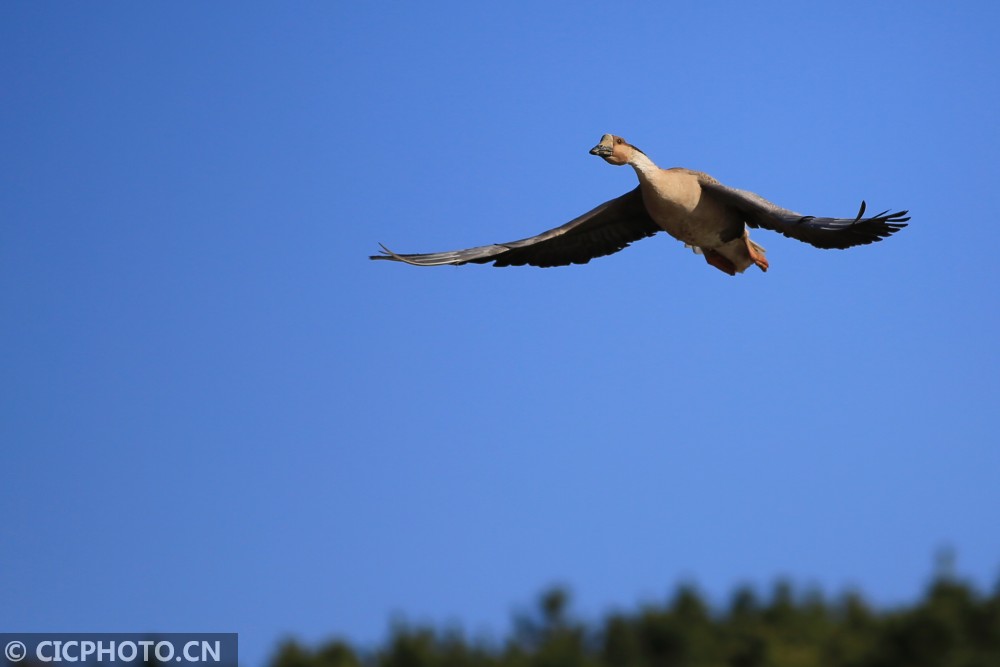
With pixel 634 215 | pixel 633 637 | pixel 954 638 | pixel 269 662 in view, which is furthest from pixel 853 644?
pixel 269 662

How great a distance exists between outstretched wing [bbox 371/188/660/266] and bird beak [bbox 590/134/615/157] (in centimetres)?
170

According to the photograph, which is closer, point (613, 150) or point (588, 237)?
point (613, 150)

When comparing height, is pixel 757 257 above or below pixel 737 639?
above

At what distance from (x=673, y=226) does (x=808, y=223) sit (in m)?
2.61

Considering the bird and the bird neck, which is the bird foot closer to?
the bird

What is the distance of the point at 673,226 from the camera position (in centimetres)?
2016

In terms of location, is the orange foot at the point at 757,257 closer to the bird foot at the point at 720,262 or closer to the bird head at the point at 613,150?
the bird foot at the point at 720,262

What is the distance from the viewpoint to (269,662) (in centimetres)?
2494

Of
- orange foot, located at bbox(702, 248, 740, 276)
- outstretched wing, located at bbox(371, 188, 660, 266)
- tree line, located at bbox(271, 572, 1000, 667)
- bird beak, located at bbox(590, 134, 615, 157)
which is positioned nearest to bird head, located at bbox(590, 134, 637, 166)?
bird beak, located at bbox(590, 134, 615, 157)

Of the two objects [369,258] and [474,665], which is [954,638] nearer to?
[474,665]

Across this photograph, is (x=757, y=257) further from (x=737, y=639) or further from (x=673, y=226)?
(x=737, y=639)

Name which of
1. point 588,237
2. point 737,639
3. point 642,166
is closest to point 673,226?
point 642,166

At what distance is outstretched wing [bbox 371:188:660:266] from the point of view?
20.9 metres

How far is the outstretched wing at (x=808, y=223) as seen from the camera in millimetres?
17172
